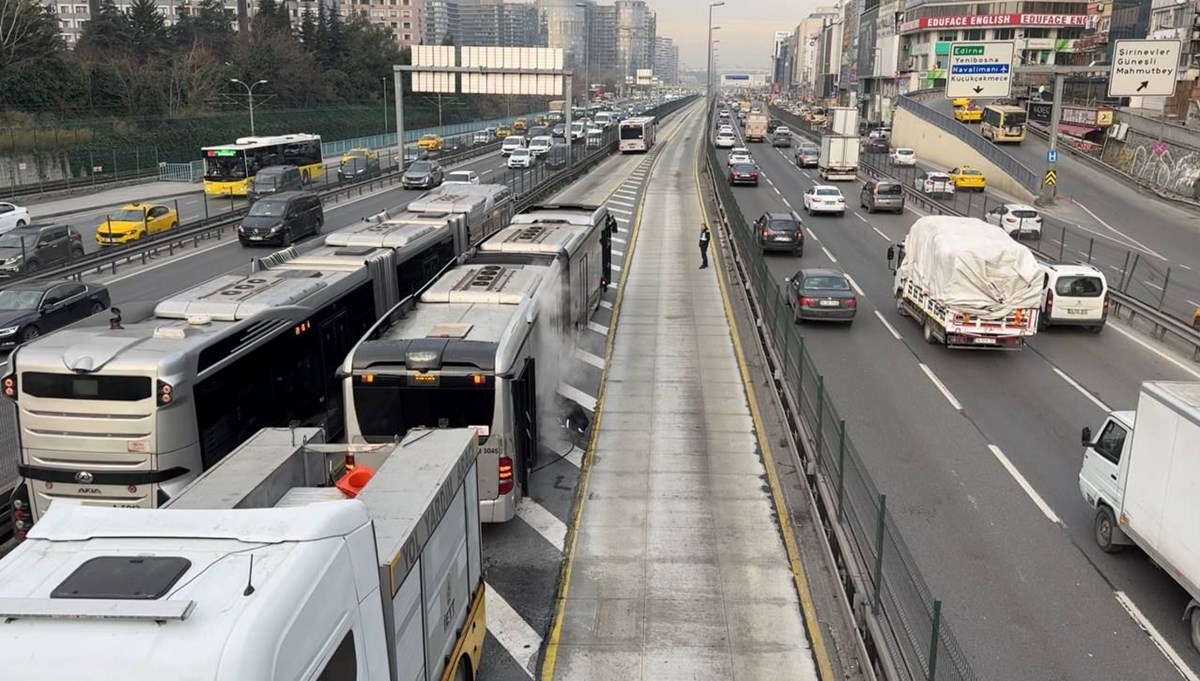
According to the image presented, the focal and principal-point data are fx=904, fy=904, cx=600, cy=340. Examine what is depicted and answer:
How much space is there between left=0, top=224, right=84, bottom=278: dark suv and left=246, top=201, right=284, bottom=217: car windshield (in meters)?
7.12

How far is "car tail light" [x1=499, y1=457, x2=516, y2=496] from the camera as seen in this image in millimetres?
11633

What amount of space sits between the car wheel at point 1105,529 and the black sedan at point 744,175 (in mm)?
44761

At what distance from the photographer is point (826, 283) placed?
77.5 feet

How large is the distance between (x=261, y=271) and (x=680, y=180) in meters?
45.7

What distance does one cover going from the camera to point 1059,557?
11773 millimetres

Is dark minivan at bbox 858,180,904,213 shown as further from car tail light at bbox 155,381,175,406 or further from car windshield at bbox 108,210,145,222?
car tail light at bbox 155,381,175,406

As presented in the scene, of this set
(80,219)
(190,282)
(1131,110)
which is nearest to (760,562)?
(190,282)

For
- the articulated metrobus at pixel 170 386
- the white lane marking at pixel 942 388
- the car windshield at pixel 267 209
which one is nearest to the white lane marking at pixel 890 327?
the white lane marking at pixel 942 388

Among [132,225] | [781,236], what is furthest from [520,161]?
[781,236]

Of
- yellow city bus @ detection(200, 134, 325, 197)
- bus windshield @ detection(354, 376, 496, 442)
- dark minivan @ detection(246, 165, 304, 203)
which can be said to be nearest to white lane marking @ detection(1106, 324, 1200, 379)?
bus windshield @ detection(354, 376, 496, 442)

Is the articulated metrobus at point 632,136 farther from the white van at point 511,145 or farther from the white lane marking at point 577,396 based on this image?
the white lane marking at point 577,396

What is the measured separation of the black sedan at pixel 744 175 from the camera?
5511 cm

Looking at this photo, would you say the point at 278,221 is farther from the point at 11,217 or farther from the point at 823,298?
the point at 823,298

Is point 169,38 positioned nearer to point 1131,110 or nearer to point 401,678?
point 1131,110
